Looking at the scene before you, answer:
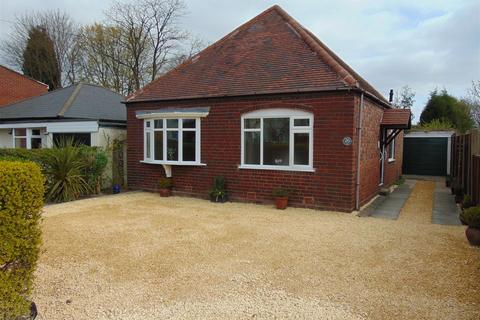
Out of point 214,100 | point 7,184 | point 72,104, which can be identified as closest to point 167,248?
point 7,184

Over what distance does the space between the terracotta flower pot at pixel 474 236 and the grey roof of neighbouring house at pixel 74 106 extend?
1300cm

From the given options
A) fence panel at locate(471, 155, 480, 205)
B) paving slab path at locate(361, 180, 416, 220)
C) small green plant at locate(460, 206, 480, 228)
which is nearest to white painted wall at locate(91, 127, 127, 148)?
paving slab path at locate(361, 180, 416, 220)

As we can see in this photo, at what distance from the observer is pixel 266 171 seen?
9.83m

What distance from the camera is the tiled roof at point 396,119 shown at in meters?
11.2

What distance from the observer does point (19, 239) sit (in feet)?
10.5

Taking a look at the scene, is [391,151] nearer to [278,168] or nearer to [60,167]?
[278,168]

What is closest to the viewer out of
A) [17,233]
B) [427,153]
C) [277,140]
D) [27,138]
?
[17,233]

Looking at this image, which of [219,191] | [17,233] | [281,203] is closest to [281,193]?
[281,203]

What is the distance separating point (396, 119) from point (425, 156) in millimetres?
8760

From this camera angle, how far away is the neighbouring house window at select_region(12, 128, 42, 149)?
15831 mm

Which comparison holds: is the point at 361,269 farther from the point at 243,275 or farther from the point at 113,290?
the point at 113,290

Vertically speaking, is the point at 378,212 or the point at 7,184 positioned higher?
the point at 7,184

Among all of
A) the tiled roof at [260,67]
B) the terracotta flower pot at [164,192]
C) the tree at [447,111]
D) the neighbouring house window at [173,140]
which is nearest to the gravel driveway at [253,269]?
the terracotta flower pot at [164,192]

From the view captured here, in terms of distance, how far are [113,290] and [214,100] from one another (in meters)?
7.11
